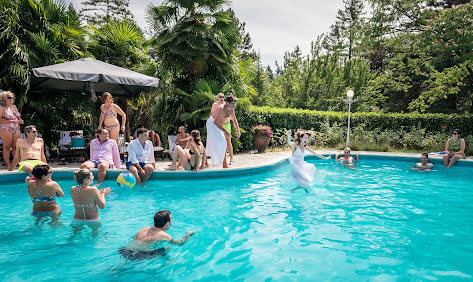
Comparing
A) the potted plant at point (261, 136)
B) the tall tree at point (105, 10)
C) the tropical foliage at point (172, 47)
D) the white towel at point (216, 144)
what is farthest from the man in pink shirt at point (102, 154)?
the tall tree at point (105, 10)

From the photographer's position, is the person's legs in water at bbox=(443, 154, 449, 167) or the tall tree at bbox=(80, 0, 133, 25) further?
the tall tree at bbox=(80, 0, 133, 25)

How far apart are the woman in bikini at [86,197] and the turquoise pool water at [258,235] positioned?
0.64ft

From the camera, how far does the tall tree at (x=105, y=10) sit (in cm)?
2959

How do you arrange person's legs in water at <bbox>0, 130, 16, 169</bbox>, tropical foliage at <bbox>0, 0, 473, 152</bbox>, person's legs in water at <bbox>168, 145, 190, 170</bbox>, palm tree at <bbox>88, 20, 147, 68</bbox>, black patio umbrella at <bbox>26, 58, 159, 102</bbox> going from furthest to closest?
palm tree at <bbox>88, 20, 147, 68</bbox>
tropical foliage at <bbox>0, 0, 473, 152</bbox>
person's legs in water at <bbox>168, 145, 190, 170</bbox>
black patio umbrella at <bbox>26, 58, 159, 102</bbox>
person's legs in water at <bbox>0, 130, 16, 169</bbox>

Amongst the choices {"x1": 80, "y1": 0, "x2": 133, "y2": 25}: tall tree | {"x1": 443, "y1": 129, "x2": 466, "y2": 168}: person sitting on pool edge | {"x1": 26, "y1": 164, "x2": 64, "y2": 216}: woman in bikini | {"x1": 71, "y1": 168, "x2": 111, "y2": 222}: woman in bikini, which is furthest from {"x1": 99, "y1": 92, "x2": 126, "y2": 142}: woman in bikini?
{"x1": 80, "y1": 0, "x2": 133, "y2": 25}: tall tree

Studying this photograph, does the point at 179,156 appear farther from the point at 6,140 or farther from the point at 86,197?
the point at 6,140

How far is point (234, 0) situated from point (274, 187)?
727cm

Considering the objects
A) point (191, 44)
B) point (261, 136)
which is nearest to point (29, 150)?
point (191, 44)

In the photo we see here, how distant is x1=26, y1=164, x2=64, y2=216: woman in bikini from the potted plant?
839cm

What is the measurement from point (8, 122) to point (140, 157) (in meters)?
3.25

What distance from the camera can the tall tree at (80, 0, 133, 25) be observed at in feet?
97.1

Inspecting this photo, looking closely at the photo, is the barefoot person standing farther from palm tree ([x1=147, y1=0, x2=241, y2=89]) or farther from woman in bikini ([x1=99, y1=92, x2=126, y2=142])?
palm tree ([x1=147, y1=0, x2=241, y2=89])

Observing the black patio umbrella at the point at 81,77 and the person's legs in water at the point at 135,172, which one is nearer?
the person's legs in water at the point at 135,172

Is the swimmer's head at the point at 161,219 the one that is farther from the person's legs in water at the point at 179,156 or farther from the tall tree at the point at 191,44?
the tall tree at the point at 191,44
